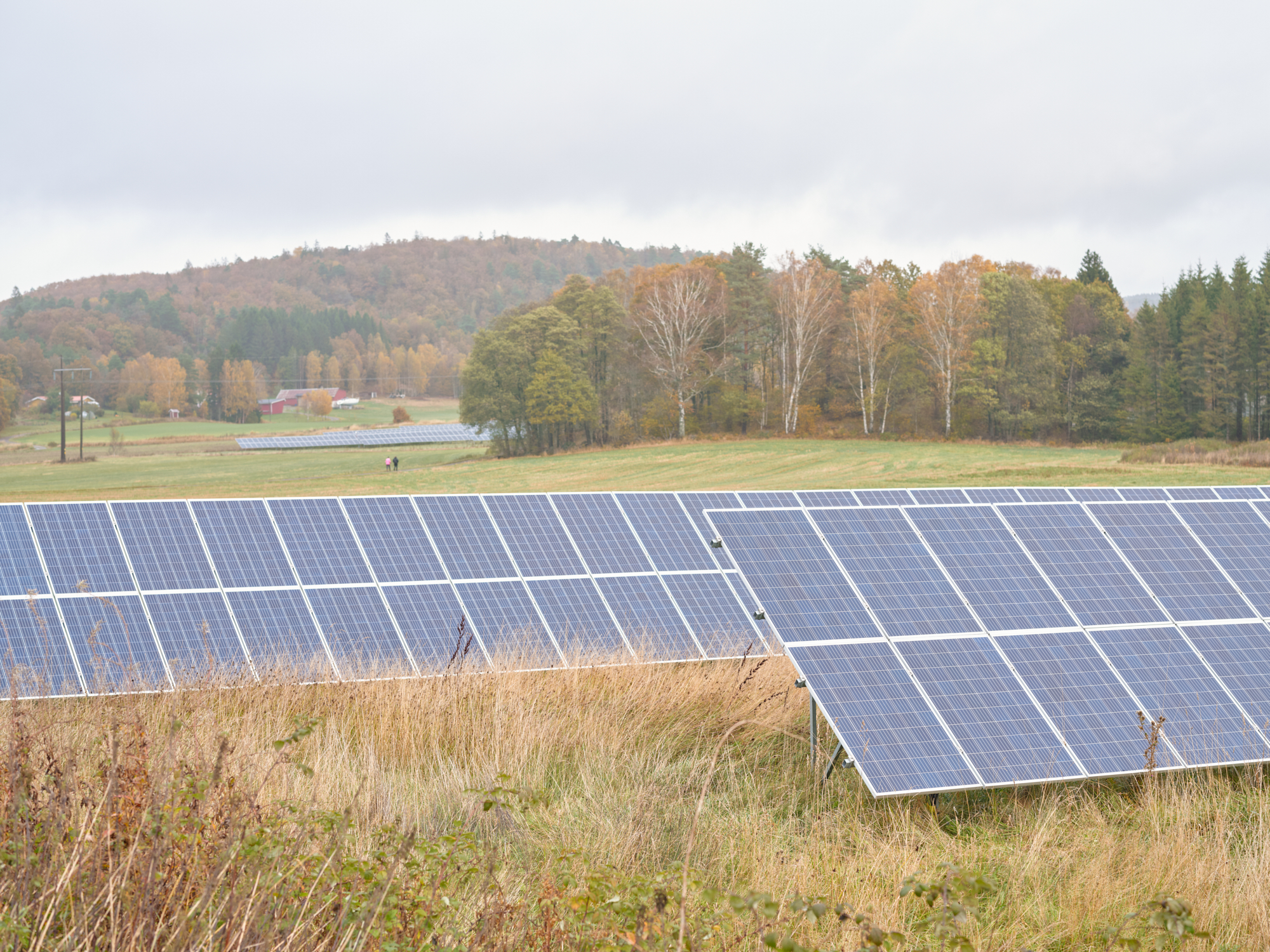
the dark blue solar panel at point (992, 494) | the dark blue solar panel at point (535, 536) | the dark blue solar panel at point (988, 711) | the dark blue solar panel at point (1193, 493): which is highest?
the dark blue solar panel at point (1193, 493)

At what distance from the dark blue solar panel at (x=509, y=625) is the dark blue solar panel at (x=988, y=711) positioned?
14.4ft

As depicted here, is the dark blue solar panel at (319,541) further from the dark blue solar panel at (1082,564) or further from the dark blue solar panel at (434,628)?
the dark blue solar panel at (1082,564)

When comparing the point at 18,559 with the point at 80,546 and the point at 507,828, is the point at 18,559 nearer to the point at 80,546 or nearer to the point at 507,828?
the point at 80,546

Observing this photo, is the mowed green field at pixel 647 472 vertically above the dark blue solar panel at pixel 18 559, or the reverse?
the dark blue solar panel at pixel 18 559

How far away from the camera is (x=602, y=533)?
47.0 feet

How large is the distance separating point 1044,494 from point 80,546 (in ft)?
47.4

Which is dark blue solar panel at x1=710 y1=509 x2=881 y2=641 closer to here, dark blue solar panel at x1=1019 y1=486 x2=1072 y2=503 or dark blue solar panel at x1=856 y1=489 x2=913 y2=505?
dark blue solar panel at x1=1019 y1=486 x2=1072 y2=503

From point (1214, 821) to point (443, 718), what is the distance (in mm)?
5673

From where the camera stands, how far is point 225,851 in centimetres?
396

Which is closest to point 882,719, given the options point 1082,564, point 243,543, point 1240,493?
point 1082,564

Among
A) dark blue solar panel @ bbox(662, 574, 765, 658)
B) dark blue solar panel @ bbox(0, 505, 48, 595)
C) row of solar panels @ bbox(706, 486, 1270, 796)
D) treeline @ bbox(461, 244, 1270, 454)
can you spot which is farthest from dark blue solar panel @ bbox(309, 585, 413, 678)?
treeline @ bbox(461, 244, 1270, 454)

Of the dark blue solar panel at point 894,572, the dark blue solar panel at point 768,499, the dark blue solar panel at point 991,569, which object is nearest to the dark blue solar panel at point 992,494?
the dark blue solar panel at point 768,499

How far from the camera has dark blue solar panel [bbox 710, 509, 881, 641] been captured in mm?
7398

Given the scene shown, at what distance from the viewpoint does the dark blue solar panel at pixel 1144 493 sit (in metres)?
14.5
